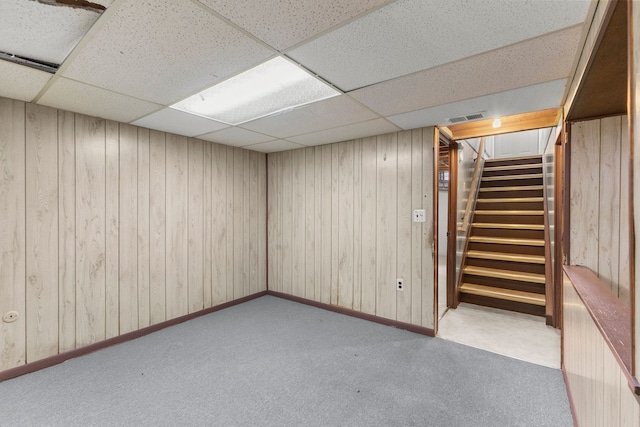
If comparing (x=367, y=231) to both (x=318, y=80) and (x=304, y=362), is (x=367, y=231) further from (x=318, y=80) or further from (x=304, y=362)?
(x=318, y=80)

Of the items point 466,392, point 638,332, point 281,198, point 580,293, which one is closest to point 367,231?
point 281,198

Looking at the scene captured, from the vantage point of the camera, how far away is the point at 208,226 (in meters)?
3.67

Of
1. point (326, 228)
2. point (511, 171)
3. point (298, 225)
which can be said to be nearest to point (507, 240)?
point (511, 171)

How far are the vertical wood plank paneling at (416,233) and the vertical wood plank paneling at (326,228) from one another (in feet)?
3.61

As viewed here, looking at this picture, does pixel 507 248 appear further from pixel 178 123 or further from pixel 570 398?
pixel 178 123

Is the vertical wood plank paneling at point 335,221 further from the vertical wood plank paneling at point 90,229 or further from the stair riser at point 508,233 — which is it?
the vertical wood plank paneling at point 90,229

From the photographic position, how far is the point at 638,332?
30.4 inches

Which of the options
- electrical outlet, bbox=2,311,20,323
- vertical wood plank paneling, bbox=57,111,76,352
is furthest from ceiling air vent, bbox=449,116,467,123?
electrical outlet, bbox=2,311,20,323

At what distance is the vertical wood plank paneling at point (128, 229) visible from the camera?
290cm

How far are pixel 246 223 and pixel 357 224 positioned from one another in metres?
1.63

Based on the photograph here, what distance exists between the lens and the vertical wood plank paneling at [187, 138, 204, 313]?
3.48 meters

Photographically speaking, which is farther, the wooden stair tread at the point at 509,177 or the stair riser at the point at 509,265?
the wooden stair tread at the point at 509,177

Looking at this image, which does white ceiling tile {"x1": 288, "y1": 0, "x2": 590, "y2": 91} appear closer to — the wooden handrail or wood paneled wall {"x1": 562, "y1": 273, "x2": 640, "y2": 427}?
wood paneled wall {"x1": 562, "y1": 273, "x2": 640, "y2": 427}

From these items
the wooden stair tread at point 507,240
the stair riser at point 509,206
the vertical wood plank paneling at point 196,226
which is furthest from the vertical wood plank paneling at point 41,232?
the stair riser at point 509,206
